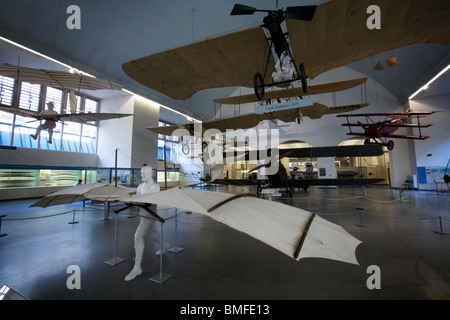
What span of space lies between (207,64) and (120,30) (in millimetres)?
6707

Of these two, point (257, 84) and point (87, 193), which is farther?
point (257, 84)

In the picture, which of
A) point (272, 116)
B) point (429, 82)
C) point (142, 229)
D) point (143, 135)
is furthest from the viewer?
point (143, 135)

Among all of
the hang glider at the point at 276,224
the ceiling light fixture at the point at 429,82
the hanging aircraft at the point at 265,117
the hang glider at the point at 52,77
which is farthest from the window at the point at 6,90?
the ceiling light fixture at the point at 429,82

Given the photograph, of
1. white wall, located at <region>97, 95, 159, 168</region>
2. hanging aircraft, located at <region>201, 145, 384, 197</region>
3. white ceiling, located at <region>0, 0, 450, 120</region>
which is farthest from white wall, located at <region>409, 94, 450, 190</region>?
white wall, located at <region>97, 95, 159, 168</region>

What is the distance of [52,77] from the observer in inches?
238

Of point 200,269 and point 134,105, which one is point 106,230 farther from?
point 134,105

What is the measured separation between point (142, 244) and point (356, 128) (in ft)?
51.9

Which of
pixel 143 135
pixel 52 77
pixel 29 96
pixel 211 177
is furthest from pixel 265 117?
pixel 29 96

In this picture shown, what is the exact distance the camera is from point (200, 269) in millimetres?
2857

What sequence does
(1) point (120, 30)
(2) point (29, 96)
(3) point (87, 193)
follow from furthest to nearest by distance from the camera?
(2) point (29, 96)
(1) point (120, 30)
(3) point (87, 193)

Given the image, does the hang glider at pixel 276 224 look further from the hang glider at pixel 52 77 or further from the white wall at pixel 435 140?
the white wall at pixel 435 140

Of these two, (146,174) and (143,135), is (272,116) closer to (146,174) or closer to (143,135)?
(146,174)

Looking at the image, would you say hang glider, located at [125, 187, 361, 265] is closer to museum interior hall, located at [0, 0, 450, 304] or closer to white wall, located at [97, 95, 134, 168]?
museum interior hall, located at [0, 0, 450, 304]

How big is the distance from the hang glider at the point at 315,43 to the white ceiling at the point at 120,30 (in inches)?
206
